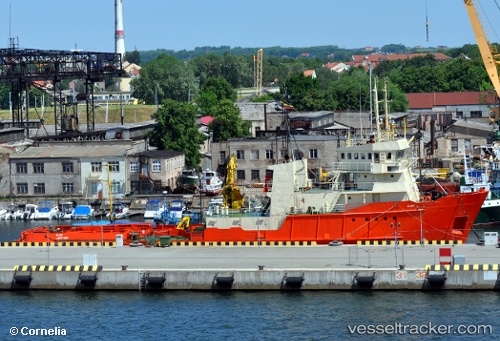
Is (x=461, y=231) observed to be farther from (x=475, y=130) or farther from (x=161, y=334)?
(x=475, y=130)

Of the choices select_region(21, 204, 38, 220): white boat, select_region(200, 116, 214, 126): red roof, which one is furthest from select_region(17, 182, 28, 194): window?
select_region(200, 116, 214, 126): red roof

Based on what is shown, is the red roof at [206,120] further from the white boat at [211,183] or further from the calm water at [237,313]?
the calm water at [237,313]

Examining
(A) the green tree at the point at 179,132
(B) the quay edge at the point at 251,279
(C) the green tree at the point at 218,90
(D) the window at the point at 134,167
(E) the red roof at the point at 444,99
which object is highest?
(C) the green tree at the point at 218,90

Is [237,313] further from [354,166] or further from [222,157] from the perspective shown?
[222,157]

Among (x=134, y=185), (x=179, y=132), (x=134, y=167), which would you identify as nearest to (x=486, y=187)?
(x=134, y=185)

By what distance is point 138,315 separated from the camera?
1769 inches

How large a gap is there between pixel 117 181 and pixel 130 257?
32786 millimetres

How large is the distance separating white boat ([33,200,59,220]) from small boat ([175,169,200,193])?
8.77 meters

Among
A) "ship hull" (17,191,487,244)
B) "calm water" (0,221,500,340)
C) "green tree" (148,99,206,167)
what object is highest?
"green tree" (148,99,206,167)

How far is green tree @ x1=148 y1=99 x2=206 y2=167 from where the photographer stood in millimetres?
93500

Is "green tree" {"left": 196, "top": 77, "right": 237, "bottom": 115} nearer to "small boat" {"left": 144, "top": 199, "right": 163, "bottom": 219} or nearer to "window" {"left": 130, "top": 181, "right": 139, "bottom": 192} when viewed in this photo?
"window" {"left": 130, "top": 181, "right": 139, "bottom": 192}

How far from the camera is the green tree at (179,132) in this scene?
307 ft

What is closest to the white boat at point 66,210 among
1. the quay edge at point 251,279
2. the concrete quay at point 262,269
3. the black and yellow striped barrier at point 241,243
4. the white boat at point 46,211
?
the white boat at point 46,211

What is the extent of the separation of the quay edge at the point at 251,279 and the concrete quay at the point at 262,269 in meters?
0.04
